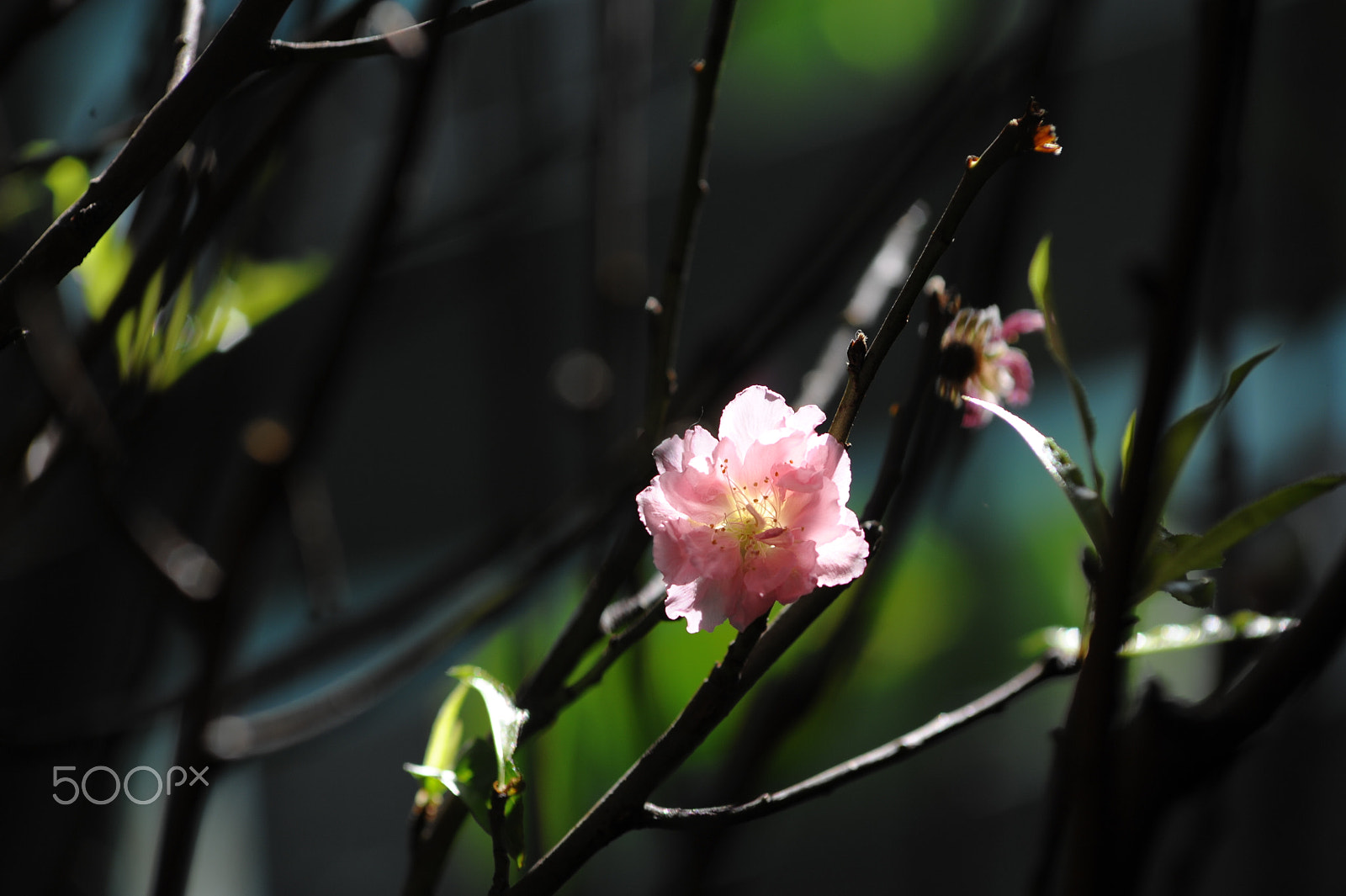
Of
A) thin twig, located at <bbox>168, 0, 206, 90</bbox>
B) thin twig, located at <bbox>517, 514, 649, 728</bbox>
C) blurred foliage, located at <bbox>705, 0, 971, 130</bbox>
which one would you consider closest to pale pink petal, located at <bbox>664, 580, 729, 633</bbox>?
thin twig, located at <bbox>517, 514, 649, 728</bbox>

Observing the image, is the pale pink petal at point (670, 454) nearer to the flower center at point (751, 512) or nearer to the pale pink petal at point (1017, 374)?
the flower center at point (751, 512)

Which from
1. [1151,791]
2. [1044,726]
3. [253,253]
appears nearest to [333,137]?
[253,253]

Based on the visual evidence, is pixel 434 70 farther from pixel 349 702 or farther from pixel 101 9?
pixel 101 9

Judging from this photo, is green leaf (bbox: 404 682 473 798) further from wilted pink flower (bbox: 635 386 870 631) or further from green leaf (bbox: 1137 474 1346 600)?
green leaf (bbox: 1137 474 1346 600)

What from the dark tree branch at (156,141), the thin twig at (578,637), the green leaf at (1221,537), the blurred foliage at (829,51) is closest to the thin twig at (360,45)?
the dark tree branch at (156,141)

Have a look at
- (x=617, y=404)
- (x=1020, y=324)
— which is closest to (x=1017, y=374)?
(x=1020, y=324)

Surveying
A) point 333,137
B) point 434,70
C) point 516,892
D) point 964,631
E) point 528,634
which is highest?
point 434,70
